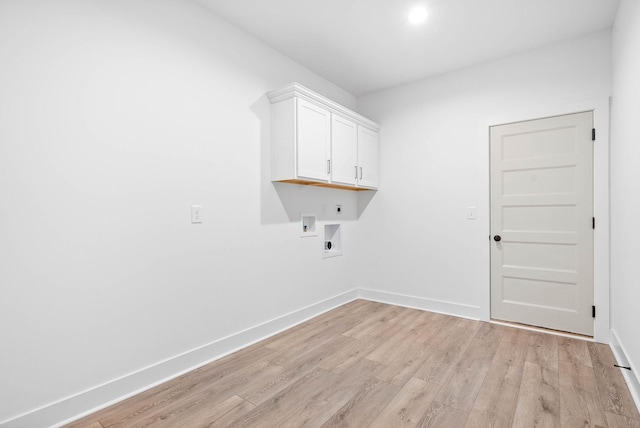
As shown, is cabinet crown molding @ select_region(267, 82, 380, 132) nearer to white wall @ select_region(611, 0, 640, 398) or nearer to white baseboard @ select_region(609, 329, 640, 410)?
white wall @ select_region(611, 0, 640, 398)

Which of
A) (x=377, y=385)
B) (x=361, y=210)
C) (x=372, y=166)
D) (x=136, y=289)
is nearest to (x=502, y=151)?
(x=372, y=166)

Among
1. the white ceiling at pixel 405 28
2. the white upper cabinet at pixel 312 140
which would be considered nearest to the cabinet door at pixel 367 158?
the white upper cabinet at pixel 312 140

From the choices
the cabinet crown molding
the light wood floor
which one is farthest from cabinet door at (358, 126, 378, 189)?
the light wood floor

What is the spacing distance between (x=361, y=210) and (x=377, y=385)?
98.6 inches

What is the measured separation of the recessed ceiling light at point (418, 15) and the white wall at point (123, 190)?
1349 mm

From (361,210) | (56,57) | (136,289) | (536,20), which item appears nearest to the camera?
(56,57)

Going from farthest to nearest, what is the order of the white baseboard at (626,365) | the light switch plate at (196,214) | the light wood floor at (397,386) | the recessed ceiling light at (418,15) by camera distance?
the recessed ceiling light at (418,15), the light switch plate at (196,214), the white baseboard at (626,365), the light wood floor at (397,386)

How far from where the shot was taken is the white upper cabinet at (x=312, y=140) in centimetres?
292

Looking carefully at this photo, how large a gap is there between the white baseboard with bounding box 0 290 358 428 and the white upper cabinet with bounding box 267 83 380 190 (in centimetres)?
145

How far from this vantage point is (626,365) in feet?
7.36

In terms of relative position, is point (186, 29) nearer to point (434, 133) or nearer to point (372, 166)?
point (372, 166)

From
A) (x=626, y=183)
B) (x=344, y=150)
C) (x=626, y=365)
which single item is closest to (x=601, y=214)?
(x=626, y=183)

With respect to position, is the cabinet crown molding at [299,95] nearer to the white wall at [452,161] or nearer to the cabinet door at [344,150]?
the cabinet door at [344,150]

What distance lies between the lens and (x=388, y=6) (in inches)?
97.2
